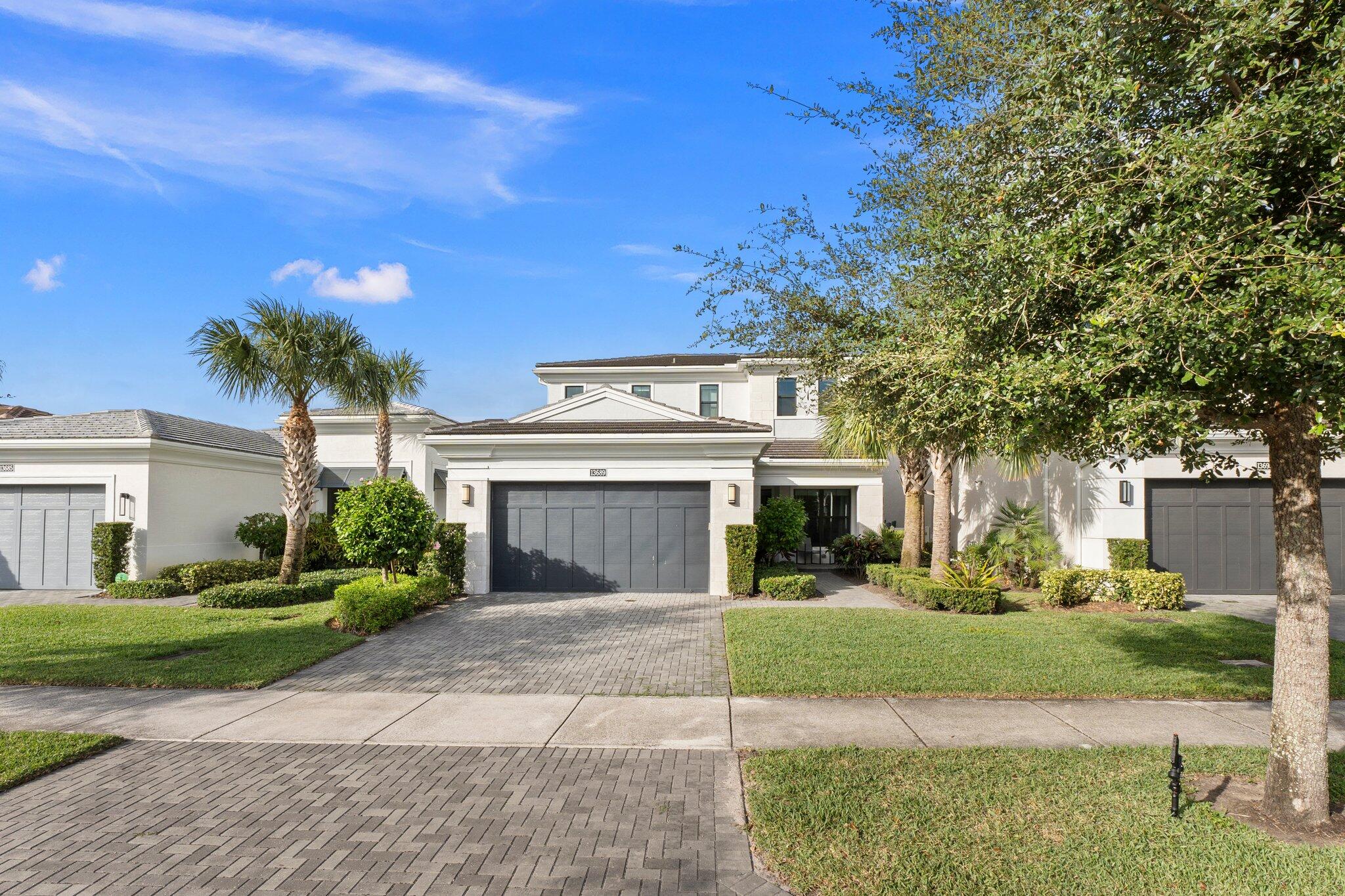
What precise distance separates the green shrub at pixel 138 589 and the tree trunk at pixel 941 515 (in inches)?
697

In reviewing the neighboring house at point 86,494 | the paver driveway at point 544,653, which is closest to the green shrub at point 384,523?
the paver driveway at point 544,653

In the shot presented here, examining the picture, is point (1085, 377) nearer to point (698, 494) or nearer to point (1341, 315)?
point (1341, 315)

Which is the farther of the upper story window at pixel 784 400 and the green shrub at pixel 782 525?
the upper story window at pixel 784 400

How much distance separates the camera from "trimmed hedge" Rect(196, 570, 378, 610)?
608 inches

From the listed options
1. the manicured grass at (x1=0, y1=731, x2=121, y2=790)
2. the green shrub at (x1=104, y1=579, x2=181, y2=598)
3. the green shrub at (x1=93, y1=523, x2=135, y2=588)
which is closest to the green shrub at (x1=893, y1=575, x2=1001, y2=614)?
the manicured grass at (x1=0, y1=731, x2=121, y2=790)

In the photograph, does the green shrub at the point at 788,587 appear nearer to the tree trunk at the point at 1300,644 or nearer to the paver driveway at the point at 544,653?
the paver driveway at the point at 544,653

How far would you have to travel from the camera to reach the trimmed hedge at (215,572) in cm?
1805

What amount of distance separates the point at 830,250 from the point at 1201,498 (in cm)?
1438

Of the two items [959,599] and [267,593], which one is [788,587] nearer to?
[959,599]

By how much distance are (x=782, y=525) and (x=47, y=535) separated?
18759 mm

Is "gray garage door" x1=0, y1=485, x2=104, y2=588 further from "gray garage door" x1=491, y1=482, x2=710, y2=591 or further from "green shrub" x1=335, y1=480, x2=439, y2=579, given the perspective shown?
"gray garage door" x1=491, y1=482, x2=710, y2=591

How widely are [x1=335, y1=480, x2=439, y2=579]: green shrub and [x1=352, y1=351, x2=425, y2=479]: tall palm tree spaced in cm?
465

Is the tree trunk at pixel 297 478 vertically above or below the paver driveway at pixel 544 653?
above

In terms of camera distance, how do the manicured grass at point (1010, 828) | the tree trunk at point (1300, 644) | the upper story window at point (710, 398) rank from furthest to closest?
1. the upper story window at point (710, 398)
2. the tree trunk at point (1300, 644)
3. the manicured grass at point (1010, 828)
